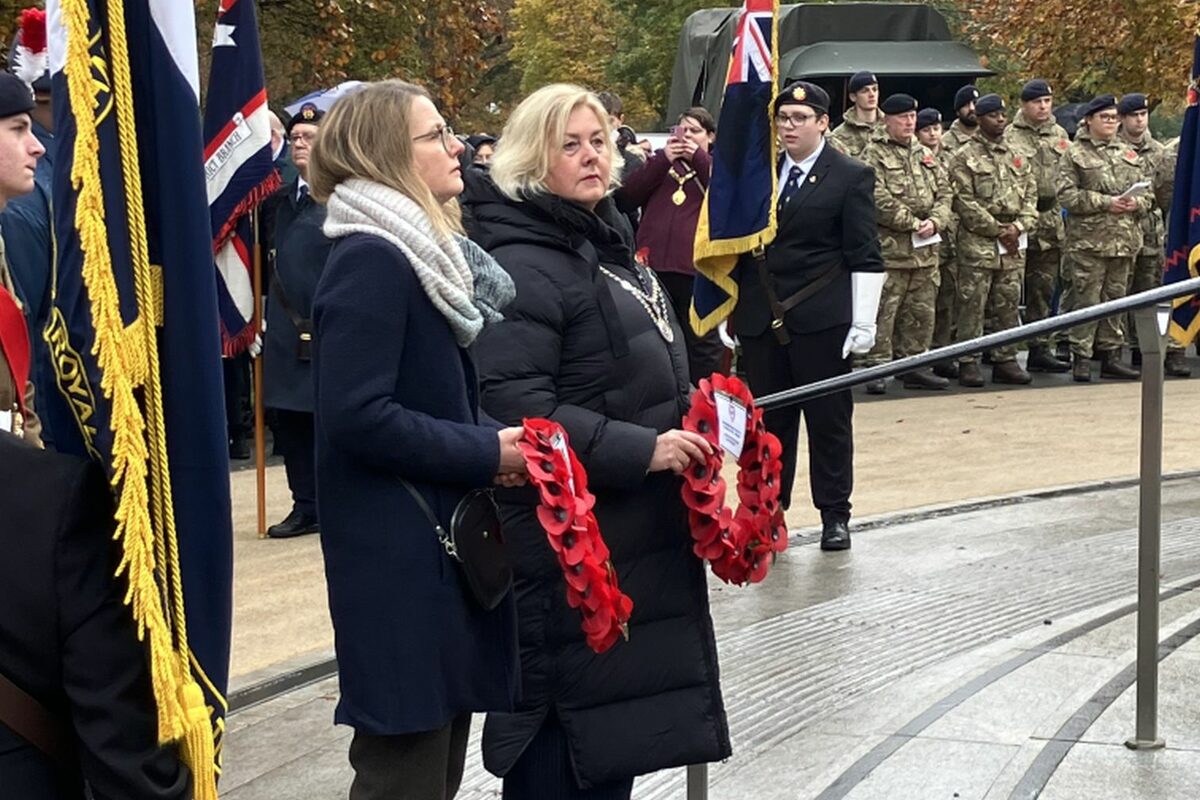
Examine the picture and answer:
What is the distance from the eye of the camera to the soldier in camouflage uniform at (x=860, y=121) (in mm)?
13891

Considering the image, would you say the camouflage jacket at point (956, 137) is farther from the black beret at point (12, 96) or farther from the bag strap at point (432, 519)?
the black beret at point (12, 96)

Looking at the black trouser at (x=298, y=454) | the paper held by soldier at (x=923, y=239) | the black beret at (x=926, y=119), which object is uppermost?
the black beret at (x=926, y=119)

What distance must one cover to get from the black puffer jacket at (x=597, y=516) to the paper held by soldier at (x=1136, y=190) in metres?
11.7

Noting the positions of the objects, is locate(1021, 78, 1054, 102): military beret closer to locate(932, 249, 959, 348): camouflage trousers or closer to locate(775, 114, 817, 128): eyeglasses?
locate(932, 249, 959, 348): camouflage trousers

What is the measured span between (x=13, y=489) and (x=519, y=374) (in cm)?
173

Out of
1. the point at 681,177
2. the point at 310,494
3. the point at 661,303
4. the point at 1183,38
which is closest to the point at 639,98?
the point at 1183,38

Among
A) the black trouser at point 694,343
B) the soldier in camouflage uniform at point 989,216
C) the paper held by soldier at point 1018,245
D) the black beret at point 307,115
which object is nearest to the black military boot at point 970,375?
the soldier in camouflage uniform at point 989,216

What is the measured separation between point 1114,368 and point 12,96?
1259 cm

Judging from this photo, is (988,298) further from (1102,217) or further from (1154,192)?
(1154,192)

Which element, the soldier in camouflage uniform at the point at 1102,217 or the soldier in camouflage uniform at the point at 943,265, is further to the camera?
the soldier in camouflage uniform at the point at 1102,217

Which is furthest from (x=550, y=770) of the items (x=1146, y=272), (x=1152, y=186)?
(x=1146, y=272)

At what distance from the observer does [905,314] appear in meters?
14.7

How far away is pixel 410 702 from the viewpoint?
352cm

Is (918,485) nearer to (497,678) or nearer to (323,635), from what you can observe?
(323,635)
